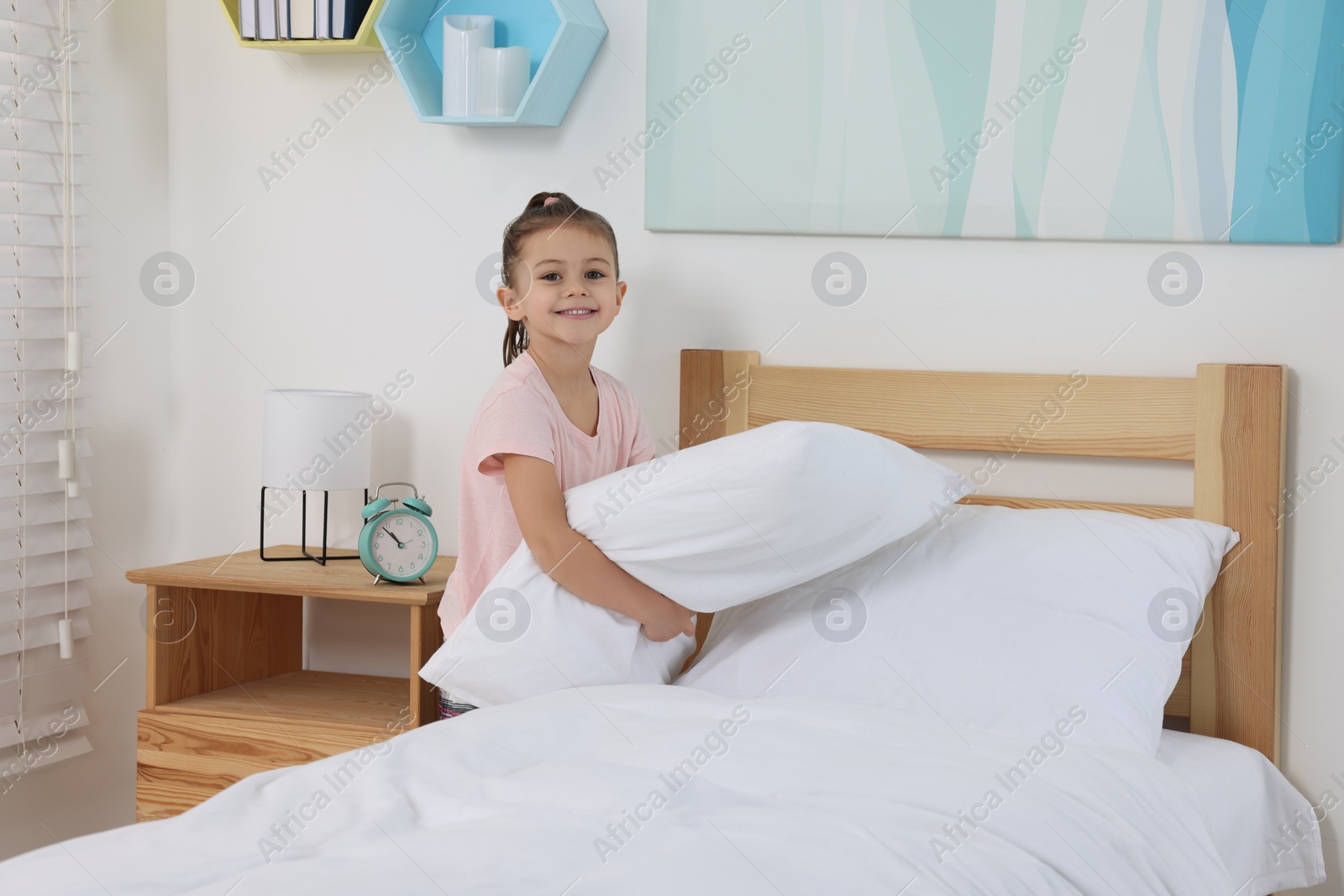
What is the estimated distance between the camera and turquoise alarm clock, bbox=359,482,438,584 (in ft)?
6.08

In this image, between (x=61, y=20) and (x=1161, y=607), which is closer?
(x=1161, y=607)

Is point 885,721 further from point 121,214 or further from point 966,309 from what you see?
point 121,214

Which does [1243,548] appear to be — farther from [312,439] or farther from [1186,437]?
[312,439]

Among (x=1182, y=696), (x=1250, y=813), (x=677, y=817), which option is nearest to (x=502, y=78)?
(x=677, y=817)

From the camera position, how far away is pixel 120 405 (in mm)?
2221

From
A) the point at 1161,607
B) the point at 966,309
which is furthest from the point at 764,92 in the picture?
the point at 1161,607

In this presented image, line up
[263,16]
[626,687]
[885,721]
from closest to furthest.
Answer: [885,721] < [626,687] < [263,16]

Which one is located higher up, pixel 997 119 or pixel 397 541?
pixel 997 119

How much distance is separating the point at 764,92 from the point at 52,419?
1.34 metres

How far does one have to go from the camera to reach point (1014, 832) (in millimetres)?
1084

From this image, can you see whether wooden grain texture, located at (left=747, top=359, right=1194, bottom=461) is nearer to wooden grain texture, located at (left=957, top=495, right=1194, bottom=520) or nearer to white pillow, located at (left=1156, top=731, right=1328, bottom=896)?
wooden grain texture, located at (left=957, top=495, right=1194, bottom=520)

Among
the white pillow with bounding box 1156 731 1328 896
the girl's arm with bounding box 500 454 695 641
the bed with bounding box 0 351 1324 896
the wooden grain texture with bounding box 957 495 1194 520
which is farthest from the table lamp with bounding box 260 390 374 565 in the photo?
the white pillow with bounding box 1156 731 1328 896

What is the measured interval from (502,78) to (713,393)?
2.05ft

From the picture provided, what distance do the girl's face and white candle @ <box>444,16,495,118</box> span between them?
0.36 m
